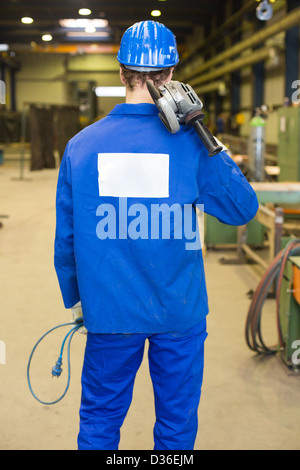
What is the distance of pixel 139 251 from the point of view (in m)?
1.66

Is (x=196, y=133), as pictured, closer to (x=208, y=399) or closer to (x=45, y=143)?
(x=208, y=399)

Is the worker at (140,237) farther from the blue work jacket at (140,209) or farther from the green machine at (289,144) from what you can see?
the green machine at (289,144)

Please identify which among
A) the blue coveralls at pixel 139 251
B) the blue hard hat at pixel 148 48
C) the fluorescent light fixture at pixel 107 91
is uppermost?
the fluorescent light fixture at pixel 107 91

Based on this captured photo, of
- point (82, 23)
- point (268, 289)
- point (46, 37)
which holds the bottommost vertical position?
point (268, 289)

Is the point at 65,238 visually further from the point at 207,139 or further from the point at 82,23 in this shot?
the point at 82,23

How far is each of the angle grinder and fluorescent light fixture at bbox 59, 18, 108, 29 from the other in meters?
16.6

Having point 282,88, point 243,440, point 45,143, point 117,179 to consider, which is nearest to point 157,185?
point 117,179

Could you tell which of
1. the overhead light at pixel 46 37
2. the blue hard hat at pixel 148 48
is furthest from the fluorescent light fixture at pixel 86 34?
the blue hard hat at pixel 148 48

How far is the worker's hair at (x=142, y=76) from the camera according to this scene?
5.46 feet

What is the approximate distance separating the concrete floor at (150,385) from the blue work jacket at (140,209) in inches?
43.4

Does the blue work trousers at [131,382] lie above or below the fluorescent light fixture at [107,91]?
below

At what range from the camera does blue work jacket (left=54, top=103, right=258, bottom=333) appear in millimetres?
1629

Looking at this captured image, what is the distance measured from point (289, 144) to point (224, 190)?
687 centimetres

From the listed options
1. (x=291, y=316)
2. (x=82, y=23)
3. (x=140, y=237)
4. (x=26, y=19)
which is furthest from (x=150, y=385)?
(x=82, y=23)
